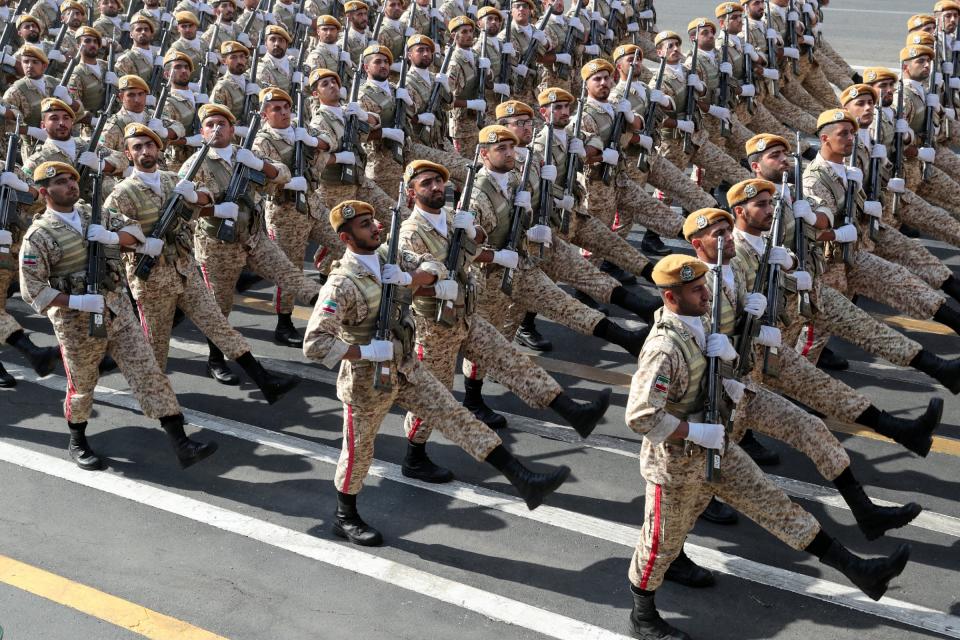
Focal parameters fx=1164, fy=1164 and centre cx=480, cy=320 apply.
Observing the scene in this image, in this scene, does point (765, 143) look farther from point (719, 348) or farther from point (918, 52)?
point (918, 52)

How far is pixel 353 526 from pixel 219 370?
8.41 feet

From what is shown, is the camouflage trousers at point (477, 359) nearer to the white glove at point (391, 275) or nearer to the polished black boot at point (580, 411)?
the polished black boot at point (580, 411)

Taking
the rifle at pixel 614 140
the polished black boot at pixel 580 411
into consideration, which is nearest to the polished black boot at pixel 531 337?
the rifle at pixel 614 140

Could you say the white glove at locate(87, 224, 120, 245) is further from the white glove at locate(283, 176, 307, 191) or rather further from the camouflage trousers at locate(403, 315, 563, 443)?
the white glove at locate(283, 176, 307, 191)

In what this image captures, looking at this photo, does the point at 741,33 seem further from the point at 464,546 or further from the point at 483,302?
the point at 464,546

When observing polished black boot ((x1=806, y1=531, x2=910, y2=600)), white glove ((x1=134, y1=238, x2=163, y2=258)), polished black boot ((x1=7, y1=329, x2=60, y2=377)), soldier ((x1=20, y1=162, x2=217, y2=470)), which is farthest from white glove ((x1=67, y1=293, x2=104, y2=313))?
polished black boot ((x1=806, y1=531, x2=910, y2=600))

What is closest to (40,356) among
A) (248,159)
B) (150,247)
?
(150,247)

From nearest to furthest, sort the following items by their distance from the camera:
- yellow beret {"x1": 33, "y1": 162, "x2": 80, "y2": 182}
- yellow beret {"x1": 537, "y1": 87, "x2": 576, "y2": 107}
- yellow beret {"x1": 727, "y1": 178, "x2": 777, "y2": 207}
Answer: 1. yellow beret {"x1": 727, "y1": 178, "x2": 777, "y2": 207}
2. yellow beret {"x1": 33, "y1": 162, "x2": 80, "y2": 182}
3. yellow beret {"x1": 537, "y1": 87, "x2": 576, "y2": 107}

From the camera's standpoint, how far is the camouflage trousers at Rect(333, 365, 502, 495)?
6.41 metres

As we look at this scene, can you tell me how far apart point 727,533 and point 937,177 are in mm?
5086

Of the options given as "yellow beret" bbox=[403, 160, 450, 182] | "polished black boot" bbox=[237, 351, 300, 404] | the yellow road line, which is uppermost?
"yellow beret" bbox=[403, 160, 450, 182]

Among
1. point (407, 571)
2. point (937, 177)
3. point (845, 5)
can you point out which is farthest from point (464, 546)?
point (845, 5)

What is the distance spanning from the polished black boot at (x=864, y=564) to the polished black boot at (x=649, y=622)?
0.79 metres

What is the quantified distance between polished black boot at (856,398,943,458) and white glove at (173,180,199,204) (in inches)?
178
